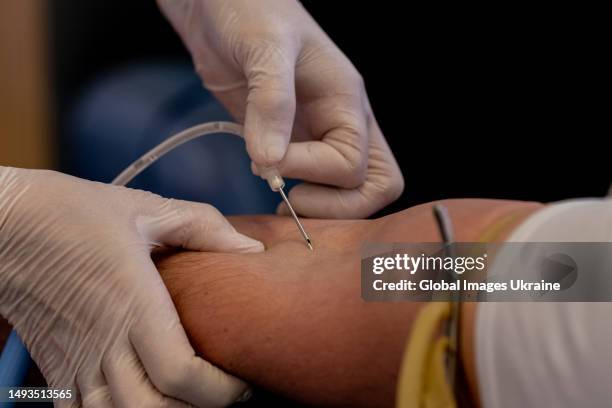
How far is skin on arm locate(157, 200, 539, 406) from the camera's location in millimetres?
775

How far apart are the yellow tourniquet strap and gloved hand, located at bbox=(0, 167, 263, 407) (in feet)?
1.11

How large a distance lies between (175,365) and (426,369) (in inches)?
14.5

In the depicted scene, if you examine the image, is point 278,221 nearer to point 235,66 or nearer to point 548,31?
point 235,66

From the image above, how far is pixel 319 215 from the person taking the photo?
49.0 inches

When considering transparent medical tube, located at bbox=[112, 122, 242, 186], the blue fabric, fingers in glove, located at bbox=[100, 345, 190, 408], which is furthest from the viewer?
the blue fabric

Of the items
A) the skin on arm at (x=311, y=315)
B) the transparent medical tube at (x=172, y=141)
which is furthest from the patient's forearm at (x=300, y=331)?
the transparent medical tube at (x=172, y=141)

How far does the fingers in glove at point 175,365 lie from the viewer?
86cm

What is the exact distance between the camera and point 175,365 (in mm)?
854

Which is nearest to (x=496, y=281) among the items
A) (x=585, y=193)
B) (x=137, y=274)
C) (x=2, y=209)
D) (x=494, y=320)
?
(x=494, y=320)

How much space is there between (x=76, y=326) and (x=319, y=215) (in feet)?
1.69

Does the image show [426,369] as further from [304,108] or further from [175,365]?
[304,108]

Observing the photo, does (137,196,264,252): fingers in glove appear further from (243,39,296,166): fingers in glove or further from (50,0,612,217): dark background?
(50,0,612,217): dark background

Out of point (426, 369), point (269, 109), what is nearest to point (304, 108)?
point (269, 109)

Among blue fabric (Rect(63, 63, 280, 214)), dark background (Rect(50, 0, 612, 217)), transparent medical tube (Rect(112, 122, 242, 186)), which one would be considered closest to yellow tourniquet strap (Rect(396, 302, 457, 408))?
transparent medical tube (Rect(112, 122, 242, 186))
